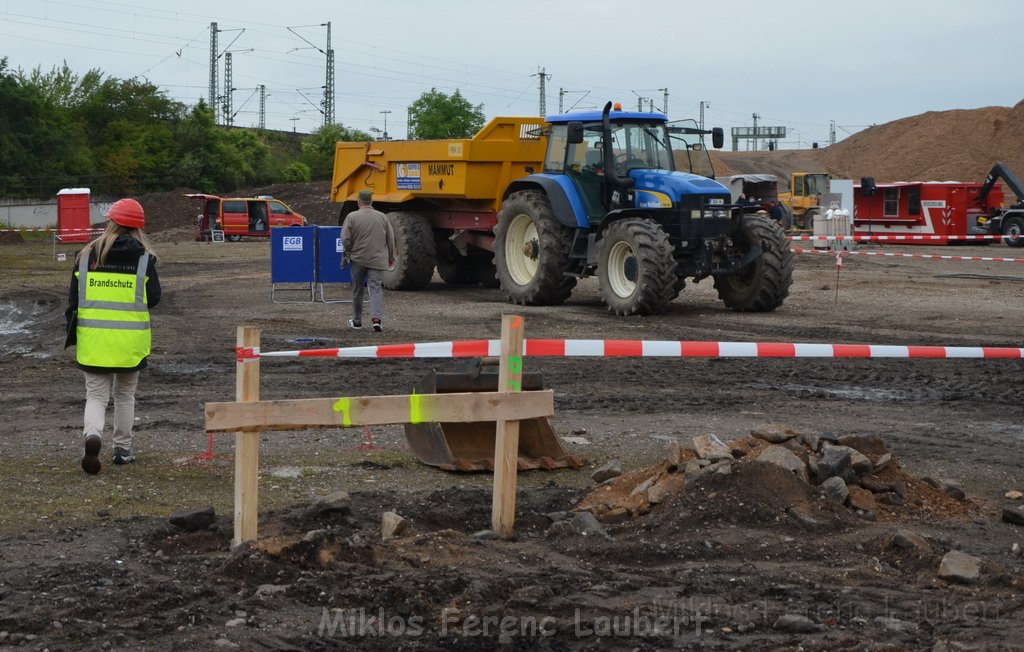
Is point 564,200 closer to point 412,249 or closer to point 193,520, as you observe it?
point 412,249

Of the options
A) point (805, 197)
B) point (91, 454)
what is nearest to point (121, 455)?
point (91, 454)

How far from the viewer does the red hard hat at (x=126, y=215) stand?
8273 mm

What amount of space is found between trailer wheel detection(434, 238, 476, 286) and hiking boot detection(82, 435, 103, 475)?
14.9 metres

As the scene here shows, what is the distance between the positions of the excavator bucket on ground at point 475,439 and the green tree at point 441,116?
5690cm

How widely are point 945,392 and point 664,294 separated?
5.62 meters

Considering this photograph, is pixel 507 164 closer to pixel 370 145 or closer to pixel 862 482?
pixel 370 145

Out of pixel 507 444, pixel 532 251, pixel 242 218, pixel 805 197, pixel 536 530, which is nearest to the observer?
pixel 507 444

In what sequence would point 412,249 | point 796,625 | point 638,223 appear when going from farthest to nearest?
point 412,249, point 638,223, point 796,625

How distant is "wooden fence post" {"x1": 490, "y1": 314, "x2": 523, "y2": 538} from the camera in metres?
6.57

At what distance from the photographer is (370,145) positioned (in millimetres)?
22750

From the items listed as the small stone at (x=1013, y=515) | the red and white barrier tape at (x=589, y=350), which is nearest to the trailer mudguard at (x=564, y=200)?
the red and white barrier tape at (x=589, y=350)

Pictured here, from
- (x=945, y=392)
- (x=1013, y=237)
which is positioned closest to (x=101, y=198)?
(x=1013, y=237)

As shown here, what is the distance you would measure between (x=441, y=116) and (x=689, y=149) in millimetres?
49293

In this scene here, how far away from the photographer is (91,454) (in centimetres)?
804
